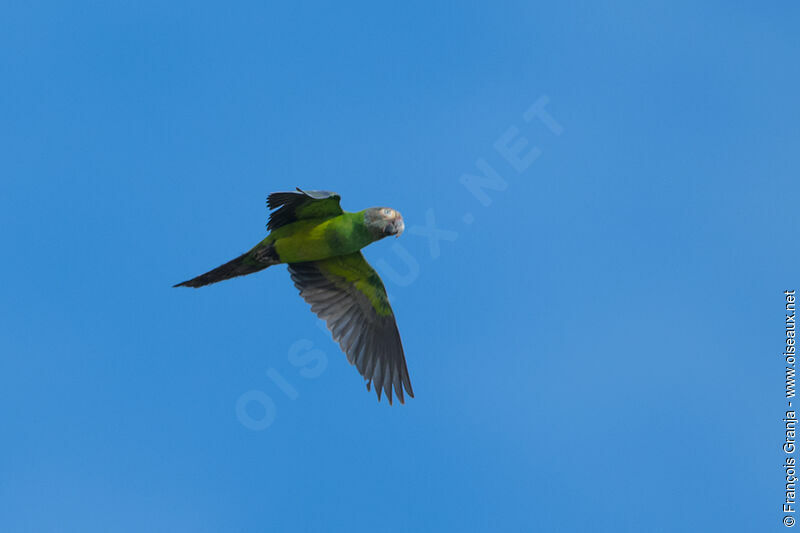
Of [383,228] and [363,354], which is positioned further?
[363,354]

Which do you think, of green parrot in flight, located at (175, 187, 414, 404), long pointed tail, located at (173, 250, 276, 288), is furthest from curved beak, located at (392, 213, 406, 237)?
long pointed tail, located at (173, 250, 276, 288)

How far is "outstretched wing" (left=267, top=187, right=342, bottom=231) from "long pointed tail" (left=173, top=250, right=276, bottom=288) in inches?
24.5

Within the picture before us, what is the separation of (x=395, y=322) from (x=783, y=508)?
24.3 feet

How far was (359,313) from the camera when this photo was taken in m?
17.2

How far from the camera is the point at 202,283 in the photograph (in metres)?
16.3

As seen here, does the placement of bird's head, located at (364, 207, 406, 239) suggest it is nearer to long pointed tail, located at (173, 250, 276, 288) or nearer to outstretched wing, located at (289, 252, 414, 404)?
outstretched wing, located at (289, 252, 414, 404)

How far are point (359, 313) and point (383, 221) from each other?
2479 mm

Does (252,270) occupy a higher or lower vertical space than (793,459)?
higher

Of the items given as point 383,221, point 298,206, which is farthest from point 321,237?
point 383,221

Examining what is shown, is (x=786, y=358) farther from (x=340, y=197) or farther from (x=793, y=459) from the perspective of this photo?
(x=340, y=197)

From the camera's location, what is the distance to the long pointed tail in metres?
16.0

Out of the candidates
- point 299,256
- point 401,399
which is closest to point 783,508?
point 401,399

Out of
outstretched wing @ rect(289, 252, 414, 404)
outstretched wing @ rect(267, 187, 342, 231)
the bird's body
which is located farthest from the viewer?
outstretched wing @ rect(289, 252, 414, 404)

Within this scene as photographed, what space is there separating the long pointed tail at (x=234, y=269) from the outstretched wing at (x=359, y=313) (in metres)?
0.80
